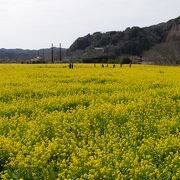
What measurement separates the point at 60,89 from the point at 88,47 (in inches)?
5032

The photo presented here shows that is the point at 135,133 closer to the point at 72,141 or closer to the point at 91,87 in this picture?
the point at 72,141

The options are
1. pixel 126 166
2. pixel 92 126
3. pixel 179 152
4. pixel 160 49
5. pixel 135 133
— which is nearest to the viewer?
pixel 126 166

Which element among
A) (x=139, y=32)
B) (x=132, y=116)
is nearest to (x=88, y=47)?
(x=139, y=32)

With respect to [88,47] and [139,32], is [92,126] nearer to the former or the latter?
[139,32]

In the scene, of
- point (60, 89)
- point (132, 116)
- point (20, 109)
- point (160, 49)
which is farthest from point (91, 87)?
point (160, 49)

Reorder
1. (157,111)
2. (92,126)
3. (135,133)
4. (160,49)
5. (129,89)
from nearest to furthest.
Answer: (135,133), (92,126), (157,111), (129,89), (160,49)

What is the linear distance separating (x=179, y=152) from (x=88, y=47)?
459 ft

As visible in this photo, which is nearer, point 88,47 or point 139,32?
point 139,32

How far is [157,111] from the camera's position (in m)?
14.3

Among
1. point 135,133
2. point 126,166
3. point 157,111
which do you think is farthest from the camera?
point 157,111

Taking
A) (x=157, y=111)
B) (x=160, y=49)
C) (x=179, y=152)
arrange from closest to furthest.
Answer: (x=179, y=152), (x=157, y=111), (x=160, y=49)

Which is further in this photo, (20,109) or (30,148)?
(20,109)

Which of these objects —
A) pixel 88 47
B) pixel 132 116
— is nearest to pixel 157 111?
pixel 132 116

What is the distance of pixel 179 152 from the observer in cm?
944
